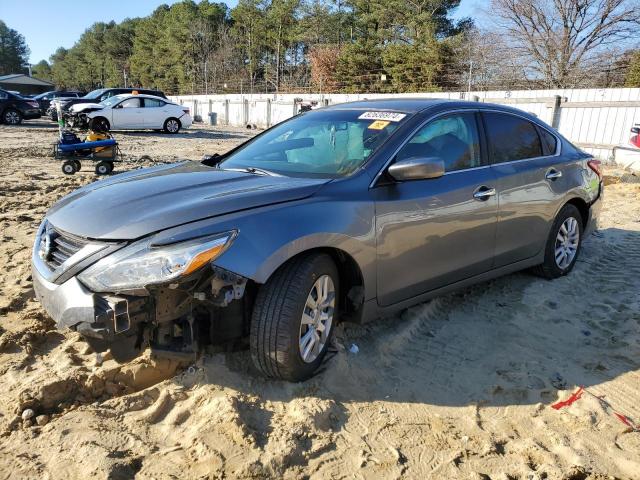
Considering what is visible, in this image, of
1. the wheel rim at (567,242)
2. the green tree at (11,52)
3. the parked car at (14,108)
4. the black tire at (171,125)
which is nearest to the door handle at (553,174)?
the wheel rim at (567,242)

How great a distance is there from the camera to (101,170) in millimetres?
10859

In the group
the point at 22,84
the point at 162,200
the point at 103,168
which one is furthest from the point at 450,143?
the point at 22,84

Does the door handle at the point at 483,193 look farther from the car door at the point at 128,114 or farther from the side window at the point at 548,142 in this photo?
the car door at the point at 128,114

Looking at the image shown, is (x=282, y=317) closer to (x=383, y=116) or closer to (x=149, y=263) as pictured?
(x=149, y=263)

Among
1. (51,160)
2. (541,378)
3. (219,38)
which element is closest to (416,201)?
(541,378)

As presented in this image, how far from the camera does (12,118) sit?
23156mm

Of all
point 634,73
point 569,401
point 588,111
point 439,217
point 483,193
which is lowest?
point 569,401

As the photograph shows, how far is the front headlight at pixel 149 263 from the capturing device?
2473 millimetres

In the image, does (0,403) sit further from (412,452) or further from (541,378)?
(541,378)

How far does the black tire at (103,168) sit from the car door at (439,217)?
28.8 feet

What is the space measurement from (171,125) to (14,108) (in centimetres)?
704

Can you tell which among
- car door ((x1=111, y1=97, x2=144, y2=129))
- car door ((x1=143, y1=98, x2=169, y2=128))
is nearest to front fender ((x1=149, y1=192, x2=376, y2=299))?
car door ((x1=111, y1=97, x2=144, y2=129))

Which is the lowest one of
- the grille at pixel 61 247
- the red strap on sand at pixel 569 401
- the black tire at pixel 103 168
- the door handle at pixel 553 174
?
the red strap on sand at pixel 569 401

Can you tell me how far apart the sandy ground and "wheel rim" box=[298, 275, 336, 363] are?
0.18 metres
